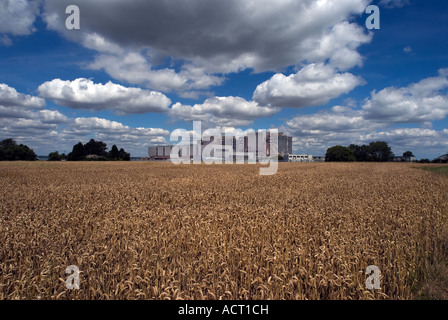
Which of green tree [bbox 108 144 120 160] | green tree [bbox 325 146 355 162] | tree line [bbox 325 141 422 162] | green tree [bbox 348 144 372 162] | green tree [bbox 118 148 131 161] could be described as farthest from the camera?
green tree [bbox 348 144 372 162]

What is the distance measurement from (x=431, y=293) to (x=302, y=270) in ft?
8.08

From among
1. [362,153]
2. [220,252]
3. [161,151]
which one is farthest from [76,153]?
[362,153]

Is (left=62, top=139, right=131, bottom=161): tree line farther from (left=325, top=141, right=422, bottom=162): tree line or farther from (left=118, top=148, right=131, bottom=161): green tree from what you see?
(left=325, top=141, right=422, bottom=162): tree line

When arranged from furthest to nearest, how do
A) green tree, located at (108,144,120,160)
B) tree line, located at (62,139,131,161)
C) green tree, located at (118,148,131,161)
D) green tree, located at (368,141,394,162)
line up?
green tree, located at (368,141,394,162)
green tree, located at (108,144,120,160)
green tree, located at (118,148,131,161)
tree line, located at (62,139,131,161)

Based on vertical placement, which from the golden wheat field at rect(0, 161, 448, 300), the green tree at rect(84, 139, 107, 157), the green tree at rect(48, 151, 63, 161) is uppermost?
the green tree at rect(84, 139, 107, 157)

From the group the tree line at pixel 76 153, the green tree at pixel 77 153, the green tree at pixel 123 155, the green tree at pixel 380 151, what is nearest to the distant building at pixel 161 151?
the tree line at pixel 76 153

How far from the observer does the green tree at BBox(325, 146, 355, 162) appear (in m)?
138

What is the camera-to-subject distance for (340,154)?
140875 mm

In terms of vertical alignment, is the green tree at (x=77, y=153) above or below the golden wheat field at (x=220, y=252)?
above

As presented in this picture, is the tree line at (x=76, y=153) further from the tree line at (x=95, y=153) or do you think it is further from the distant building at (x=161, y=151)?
the distant building at (x=161, y=151)

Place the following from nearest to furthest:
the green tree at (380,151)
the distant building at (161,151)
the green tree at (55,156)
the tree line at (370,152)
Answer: the distant building at (161,151), the green tree at (55,156), the tree line at (370,152), the green tree at (380,151)

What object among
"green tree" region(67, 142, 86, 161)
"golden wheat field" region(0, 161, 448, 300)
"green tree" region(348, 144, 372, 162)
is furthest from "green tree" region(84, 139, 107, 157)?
"green tree" region(348, 144, 372, 162)

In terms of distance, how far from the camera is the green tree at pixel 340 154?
13834cm
